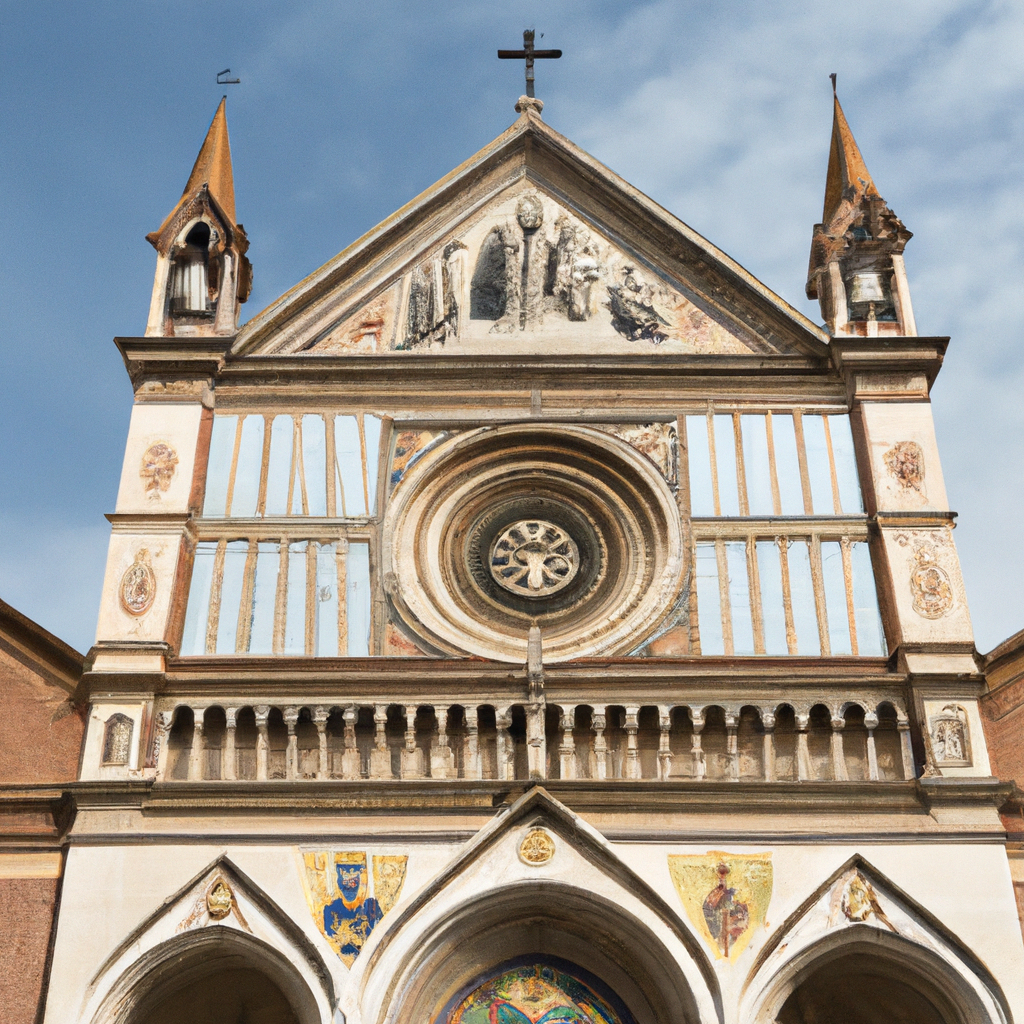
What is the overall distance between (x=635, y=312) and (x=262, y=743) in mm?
6200

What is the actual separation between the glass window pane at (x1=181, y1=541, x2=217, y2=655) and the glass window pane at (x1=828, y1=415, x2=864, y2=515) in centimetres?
616

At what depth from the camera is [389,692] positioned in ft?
49.5

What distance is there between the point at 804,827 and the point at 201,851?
5166 mm

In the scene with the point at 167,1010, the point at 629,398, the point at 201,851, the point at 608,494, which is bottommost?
the point at 167,1010

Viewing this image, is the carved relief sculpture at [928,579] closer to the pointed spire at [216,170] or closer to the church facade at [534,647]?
the church facade at [534,647]

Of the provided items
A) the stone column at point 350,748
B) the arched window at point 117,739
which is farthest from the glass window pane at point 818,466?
the arched window at point 117,739

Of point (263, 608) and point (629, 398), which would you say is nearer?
point (263, 608)

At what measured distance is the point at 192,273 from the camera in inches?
706

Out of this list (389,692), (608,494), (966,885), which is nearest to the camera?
(966,885)

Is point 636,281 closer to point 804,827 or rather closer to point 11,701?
point 804,827

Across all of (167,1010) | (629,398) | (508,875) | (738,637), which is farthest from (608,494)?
(167,1010)

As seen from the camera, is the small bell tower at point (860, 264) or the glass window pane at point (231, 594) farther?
the small bell tower at point (860, 264)

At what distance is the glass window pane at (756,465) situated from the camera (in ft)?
54.2

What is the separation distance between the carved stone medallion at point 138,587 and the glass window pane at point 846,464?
6.68 metres
